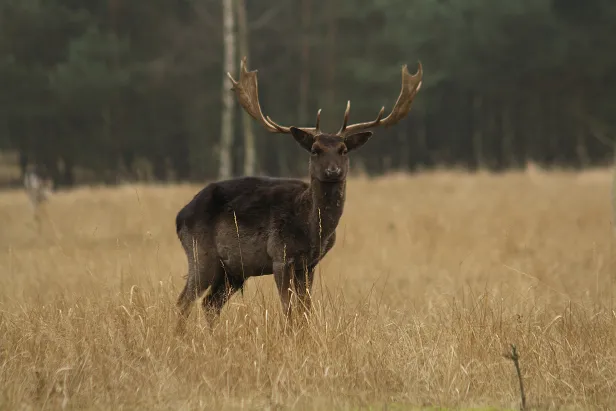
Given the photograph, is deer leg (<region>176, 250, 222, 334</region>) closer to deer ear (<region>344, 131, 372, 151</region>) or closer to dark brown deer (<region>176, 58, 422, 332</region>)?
dark brown deer (<region>176, 58, 422, 332</region>)

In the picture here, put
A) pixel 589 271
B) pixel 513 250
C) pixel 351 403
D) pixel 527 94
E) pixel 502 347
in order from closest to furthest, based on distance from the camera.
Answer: pixel 351 403
pixel 502 347
pixel 589 271
pixel 513 250
pixel 527 94

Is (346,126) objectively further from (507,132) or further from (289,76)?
(507,132)

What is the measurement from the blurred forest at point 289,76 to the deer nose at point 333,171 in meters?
28.5

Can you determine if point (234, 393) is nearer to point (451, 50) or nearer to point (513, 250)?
point (513, 250)

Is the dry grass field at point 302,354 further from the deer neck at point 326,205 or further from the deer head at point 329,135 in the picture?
the deer head at point 329,135

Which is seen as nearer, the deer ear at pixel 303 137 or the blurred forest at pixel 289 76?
the deer ear at pixel 303 137

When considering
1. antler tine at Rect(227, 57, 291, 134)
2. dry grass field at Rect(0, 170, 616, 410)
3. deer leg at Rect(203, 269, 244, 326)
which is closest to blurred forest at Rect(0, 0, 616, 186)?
dry grass field at Rect(0, 170, 616, 410)

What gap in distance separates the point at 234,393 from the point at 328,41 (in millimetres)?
34824

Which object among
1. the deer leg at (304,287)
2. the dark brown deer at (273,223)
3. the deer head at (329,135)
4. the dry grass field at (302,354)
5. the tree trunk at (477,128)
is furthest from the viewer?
the tree trunk at (477,128)

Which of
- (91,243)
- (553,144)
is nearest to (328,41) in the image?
(553,144)

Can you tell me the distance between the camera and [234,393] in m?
5.47

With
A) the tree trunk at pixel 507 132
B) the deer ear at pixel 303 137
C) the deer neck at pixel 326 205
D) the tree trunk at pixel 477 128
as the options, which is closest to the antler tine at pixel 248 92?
the deer ear at pixel 303 137

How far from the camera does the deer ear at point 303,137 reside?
269 inches

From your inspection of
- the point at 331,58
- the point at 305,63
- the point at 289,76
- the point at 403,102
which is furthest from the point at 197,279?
the point at 289,76
